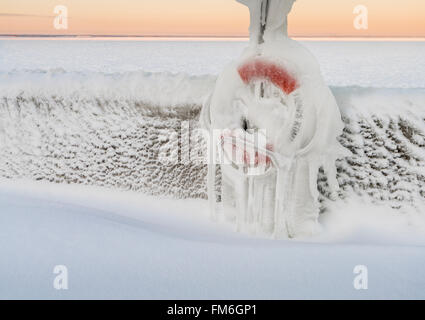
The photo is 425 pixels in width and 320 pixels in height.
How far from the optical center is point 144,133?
13.6 feet

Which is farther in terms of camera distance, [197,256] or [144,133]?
[144,133]

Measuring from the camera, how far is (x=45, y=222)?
335 centimetres

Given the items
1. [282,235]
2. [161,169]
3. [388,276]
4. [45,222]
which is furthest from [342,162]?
[45,222]

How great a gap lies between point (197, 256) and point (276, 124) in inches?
37.3

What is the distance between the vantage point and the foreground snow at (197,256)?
2576 millimetres

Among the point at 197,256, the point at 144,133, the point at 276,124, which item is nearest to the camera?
the point at 197,256

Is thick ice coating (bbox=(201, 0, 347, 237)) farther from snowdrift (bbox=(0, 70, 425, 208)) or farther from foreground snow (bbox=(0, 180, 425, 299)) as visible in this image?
snowdrift (bbox=(0, 70, 425, 208))

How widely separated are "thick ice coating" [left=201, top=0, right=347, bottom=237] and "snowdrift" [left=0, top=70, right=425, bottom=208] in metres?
0.39

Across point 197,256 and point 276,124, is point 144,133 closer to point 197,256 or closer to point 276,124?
point 276,124

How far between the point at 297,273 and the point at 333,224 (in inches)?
35.2

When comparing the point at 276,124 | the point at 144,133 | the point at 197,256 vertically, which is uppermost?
the point at 144,133

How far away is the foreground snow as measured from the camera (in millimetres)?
2576

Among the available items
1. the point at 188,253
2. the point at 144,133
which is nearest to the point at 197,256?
the point at 188,253

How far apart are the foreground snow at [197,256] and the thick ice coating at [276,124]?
217 millimetres
